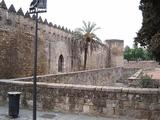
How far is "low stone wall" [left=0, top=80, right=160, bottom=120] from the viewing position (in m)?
7.48

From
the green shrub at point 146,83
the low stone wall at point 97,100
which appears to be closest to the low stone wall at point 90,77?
the low stone wall at point 97,100

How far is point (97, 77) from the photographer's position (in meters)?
22.9

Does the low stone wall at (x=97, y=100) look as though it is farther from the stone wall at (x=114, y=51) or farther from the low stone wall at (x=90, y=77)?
the stone wall at (x=114, y=51)

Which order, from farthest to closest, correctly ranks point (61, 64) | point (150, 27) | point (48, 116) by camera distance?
point (61, 64) < point (150, 27) < point (48, 116)

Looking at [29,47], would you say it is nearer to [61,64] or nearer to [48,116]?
[61,64]

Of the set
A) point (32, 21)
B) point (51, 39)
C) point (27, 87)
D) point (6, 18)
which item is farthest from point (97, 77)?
point (27, 87)

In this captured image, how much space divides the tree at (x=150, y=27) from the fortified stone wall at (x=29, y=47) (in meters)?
8.28

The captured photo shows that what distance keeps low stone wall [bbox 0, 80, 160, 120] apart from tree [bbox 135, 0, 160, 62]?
123 centimetres

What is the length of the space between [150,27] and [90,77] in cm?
1280

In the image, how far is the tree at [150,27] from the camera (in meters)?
7.17

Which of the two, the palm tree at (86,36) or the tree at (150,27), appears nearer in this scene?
the tree at (150,27)

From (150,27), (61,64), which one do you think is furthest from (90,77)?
(150,27)

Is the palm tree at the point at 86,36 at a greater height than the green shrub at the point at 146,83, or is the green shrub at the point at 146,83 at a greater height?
the palm tree at the point at 86,36

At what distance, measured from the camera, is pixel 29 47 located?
17750 millimetres
